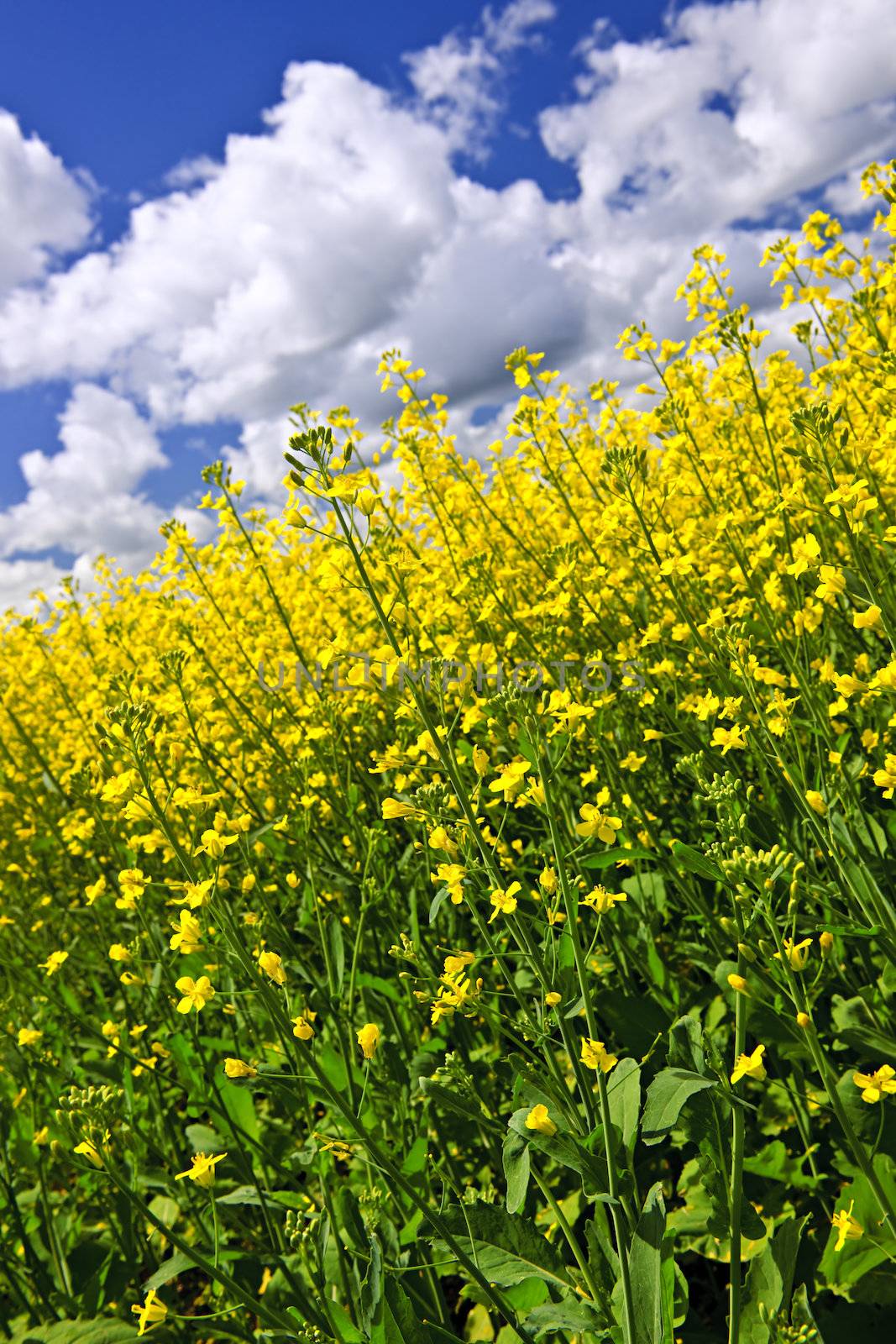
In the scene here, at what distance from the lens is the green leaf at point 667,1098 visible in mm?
1516

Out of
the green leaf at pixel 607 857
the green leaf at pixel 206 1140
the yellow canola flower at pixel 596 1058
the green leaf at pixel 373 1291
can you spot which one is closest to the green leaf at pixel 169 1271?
the green leaf at pixel 206 1140

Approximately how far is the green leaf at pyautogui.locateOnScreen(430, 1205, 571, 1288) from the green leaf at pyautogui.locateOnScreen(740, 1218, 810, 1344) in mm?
345

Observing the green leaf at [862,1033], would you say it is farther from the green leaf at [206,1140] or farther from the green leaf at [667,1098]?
the green leaf at [206,1140]

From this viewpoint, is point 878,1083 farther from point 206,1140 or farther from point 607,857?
point 206,1140

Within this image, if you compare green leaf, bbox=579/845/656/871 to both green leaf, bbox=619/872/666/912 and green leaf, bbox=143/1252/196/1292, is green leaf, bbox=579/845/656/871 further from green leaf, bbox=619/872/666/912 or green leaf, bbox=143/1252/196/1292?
green leaf, bbox=143/1252/196/1292

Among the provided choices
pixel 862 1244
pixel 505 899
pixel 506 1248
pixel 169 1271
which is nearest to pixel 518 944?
pixel 505 899

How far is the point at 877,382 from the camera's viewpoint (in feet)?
12.0

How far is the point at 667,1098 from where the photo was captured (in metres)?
1.57

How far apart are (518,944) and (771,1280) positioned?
2.39 feet

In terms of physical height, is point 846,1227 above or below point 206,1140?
below

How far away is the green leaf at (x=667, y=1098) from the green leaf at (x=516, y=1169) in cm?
21

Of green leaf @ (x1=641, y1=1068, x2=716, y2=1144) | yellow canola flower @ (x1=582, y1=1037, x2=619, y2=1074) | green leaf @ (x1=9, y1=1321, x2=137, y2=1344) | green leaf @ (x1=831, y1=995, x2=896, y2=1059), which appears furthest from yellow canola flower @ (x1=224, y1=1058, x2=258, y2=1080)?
green leaf @ (x1=831, y1=995, x2=896, y2=1059)

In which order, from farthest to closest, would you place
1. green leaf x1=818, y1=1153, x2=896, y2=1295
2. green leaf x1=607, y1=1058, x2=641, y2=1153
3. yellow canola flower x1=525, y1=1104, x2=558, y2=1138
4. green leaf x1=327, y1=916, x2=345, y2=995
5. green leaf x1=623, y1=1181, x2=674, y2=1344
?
green leaf x1=327, y1=916, x2=345, y2=995 → green leaf x1=818, y1=1153, x2=896, y2=1295 → green leaf x1=607, y1=1058, x2=641, y2=1153 → yellow canola flower x1=525, y1=1104, x2=558, y2=1138 → green leaf x1=623, y1=1181, x2=674, y2=1344

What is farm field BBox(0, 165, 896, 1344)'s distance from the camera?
1.63 meters
